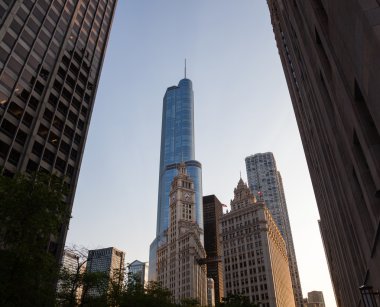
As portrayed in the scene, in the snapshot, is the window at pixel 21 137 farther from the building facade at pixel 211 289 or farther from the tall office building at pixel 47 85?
the building facade at pixel 211 289

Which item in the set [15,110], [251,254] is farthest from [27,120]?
[251,254]

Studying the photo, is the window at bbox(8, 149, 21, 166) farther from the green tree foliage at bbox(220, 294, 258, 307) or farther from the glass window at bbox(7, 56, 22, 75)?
the green tree foliage at bbox(220, 294, 258, 307)

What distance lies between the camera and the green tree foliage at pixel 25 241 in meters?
19.5

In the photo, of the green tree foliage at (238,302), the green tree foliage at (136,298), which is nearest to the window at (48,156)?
the green tree foliage at (136,298)

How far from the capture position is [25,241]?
792 inches

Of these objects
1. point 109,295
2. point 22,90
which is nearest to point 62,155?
point 22,90

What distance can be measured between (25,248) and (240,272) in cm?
10313

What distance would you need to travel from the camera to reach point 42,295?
20953mm

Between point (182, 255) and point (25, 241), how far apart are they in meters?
132

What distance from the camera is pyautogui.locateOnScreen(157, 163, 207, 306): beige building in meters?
137

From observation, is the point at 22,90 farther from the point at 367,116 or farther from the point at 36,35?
the point at 367,116

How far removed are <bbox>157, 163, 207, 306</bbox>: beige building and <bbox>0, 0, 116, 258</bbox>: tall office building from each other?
89.0 meters

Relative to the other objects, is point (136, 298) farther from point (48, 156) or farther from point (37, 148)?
point (37, 148)

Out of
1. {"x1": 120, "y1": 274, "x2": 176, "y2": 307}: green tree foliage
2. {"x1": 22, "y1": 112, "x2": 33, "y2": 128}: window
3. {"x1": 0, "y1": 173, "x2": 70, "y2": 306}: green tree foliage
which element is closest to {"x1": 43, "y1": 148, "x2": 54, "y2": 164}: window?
{"x1": 22, "y1": 112, "x2": 33, "y2": 128}: window
